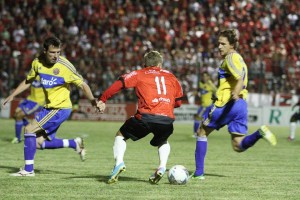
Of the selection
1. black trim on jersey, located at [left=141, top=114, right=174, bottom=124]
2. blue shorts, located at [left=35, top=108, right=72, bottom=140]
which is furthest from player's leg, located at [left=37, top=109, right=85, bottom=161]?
black trim on jersey, located at [left=141, top=114, right=174, bottom=124]

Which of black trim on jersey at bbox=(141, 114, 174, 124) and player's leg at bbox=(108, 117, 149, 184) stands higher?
black trim on jersey at bbox=(141, 114, 174, 124)

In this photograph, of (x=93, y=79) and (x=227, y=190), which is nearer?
(x=227, y=190)

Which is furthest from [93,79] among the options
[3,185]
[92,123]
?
[3,185]

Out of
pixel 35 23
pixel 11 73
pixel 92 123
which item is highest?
pixel 35 23

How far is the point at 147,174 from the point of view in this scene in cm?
1113

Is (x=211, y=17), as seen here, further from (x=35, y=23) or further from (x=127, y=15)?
(x=35, y=23)

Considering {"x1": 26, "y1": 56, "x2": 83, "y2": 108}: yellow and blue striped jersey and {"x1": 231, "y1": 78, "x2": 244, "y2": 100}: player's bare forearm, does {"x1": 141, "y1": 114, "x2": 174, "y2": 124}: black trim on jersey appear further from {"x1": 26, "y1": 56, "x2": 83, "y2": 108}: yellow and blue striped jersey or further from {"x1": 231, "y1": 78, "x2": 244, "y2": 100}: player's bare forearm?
{"x1": 26, "y1": 56, "x2": 83, "y2": 108}: yellow and blue striped jersey

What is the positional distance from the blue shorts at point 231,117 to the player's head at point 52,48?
2.40 metres

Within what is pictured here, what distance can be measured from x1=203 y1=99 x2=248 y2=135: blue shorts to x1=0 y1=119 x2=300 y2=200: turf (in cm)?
76

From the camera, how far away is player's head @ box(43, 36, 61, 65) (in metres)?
10.5

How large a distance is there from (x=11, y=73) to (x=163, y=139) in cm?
2057

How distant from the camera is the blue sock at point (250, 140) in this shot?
33.4 feet

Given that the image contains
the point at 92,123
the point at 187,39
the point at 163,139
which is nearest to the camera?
the point at 163,139

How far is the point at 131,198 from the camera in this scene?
825 cm
